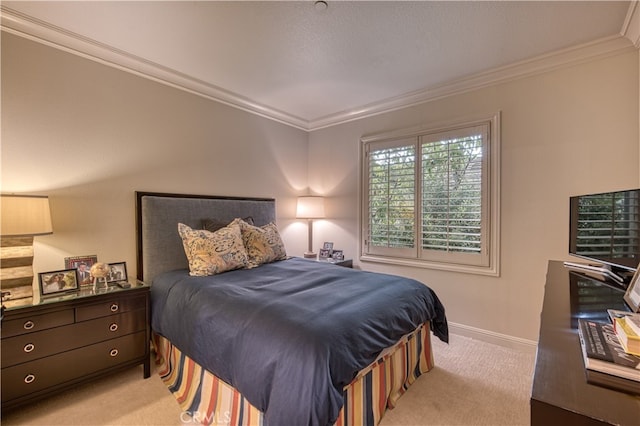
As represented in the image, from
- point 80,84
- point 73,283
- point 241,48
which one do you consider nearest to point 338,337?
point 73,283

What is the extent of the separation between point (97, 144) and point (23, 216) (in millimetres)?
851

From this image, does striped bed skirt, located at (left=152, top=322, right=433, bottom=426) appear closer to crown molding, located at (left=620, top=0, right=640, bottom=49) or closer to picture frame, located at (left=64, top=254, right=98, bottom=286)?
picture frame, located at (left=64, top=254, right=98, bottom=286)

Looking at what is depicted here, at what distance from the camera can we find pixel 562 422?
1.86ft

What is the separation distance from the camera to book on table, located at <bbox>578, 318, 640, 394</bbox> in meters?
0.65

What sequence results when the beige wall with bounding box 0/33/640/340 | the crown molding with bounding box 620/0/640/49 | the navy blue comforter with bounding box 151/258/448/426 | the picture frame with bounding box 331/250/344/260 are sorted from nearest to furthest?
the navy blue comforter with bounding box 151/258/448/426, the crown molding with bounding box 620/0/640/49, the beige wall with bounding box 0/33/640/340, the picture frame with bounding box 331/250/344/260

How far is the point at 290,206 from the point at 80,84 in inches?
97.7

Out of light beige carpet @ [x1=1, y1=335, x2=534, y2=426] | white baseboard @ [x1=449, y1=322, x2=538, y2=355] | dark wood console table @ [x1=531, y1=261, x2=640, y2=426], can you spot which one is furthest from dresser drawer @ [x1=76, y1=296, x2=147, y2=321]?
white baseboard @ [x1=449, y1=322, x2=538, y2=355]

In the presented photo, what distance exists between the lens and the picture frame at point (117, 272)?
233 cm

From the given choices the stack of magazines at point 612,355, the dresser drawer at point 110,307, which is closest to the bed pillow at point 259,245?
the dresser drawer at point 110,307

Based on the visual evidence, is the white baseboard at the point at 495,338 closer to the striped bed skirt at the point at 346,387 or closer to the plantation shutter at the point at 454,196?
the plantation shutter at the point at 454,196

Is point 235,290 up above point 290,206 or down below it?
below

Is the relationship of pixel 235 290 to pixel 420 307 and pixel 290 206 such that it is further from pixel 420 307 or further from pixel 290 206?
pixel 290 206

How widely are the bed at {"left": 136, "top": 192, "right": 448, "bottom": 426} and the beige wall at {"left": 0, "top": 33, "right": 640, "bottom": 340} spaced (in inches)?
13.6

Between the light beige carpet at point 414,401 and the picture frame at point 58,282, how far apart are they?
0.70m
